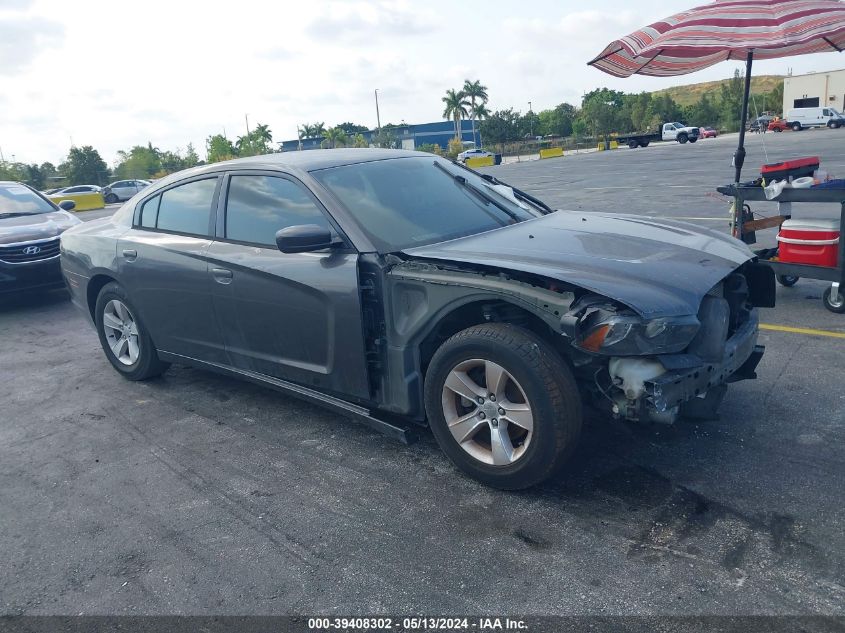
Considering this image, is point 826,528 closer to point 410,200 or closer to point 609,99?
point 410,200

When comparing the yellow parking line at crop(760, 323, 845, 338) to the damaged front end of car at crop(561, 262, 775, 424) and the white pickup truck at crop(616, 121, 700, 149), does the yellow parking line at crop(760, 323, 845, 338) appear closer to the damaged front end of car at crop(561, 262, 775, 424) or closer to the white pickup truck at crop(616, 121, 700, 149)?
the damaged front end of car at crop(561, 262, 775, 424)

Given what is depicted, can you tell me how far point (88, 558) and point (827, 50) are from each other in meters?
7.50

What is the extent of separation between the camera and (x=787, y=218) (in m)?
6.48

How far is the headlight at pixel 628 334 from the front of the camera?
288cm

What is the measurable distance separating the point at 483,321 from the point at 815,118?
60.4 meters

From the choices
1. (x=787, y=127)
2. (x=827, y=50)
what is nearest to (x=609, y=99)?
(x=787, y=127)

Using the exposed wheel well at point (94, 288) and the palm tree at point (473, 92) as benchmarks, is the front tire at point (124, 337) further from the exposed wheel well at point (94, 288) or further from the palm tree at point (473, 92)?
the palm tree at point (473, 92)

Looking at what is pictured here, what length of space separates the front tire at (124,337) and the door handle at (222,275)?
3.64 feet

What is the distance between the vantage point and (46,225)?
A: 8.79 m

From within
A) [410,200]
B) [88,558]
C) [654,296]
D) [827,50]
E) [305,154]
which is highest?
[827,50]

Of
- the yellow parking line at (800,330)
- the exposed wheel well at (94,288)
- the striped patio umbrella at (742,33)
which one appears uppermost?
the striped patio umbrella at (742,33)

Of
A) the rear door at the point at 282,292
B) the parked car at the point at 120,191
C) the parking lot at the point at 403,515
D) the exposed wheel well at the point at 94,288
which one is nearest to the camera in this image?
the parking lot at the point at 403,515

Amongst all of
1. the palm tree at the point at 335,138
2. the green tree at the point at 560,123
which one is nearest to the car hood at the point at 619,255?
the palm tree at the point at 335,138

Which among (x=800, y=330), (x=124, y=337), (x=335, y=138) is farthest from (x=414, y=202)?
(x=335, y=138)
